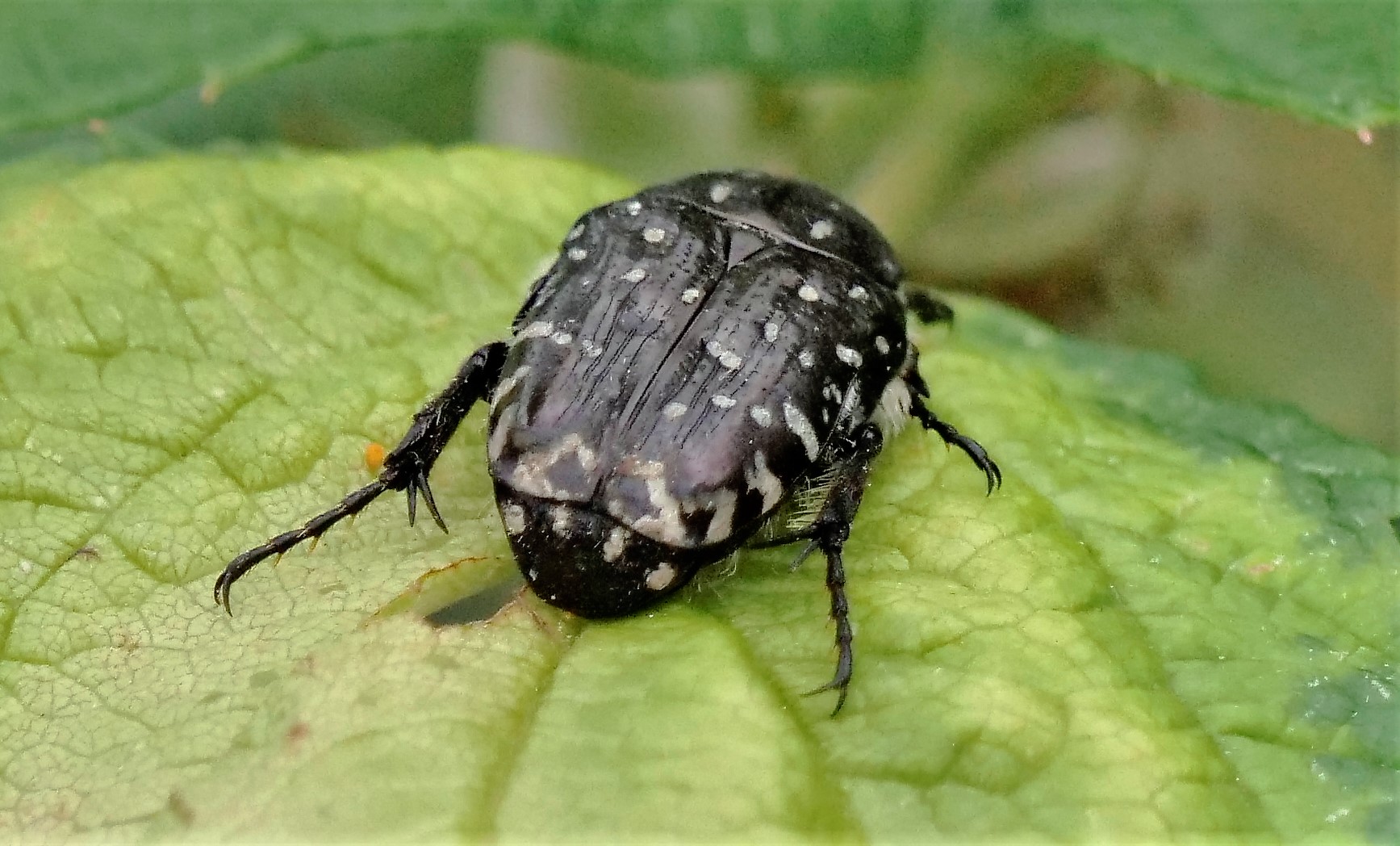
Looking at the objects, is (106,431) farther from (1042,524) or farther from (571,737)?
(1042,524)

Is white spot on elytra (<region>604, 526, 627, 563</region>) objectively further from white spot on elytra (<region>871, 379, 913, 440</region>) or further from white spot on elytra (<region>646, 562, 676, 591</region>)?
white spot on elytra (<region>871, 379, 913, 440</region>)

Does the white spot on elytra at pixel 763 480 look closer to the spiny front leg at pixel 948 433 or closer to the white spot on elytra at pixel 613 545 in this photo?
the white spot on elytra at pixel 613 545

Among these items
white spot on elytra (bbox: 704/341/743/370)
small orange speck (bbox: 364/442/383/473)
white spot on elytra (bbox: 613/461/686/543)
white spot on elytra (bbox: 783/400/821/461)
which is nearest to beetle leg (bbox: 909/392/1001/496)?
white spot on elytra (bbox: 783/400/821/461)

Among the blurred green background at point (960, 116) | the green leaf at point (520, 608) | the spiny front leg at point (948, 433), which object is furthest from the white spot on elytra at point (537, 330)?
the blurred green background at point (960, 116)

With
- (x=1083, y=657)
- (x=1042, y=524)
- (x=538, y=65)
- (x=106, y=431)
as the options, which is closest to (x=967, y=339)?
(x=1042, y=524)

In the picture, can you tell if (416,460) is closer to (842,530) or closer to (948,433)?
(842,530)

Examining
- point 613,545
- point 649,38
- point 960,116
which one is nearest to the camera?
point 613,545

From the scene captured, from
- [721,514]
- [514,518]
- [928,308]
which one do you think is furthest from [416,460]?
[928,308]
